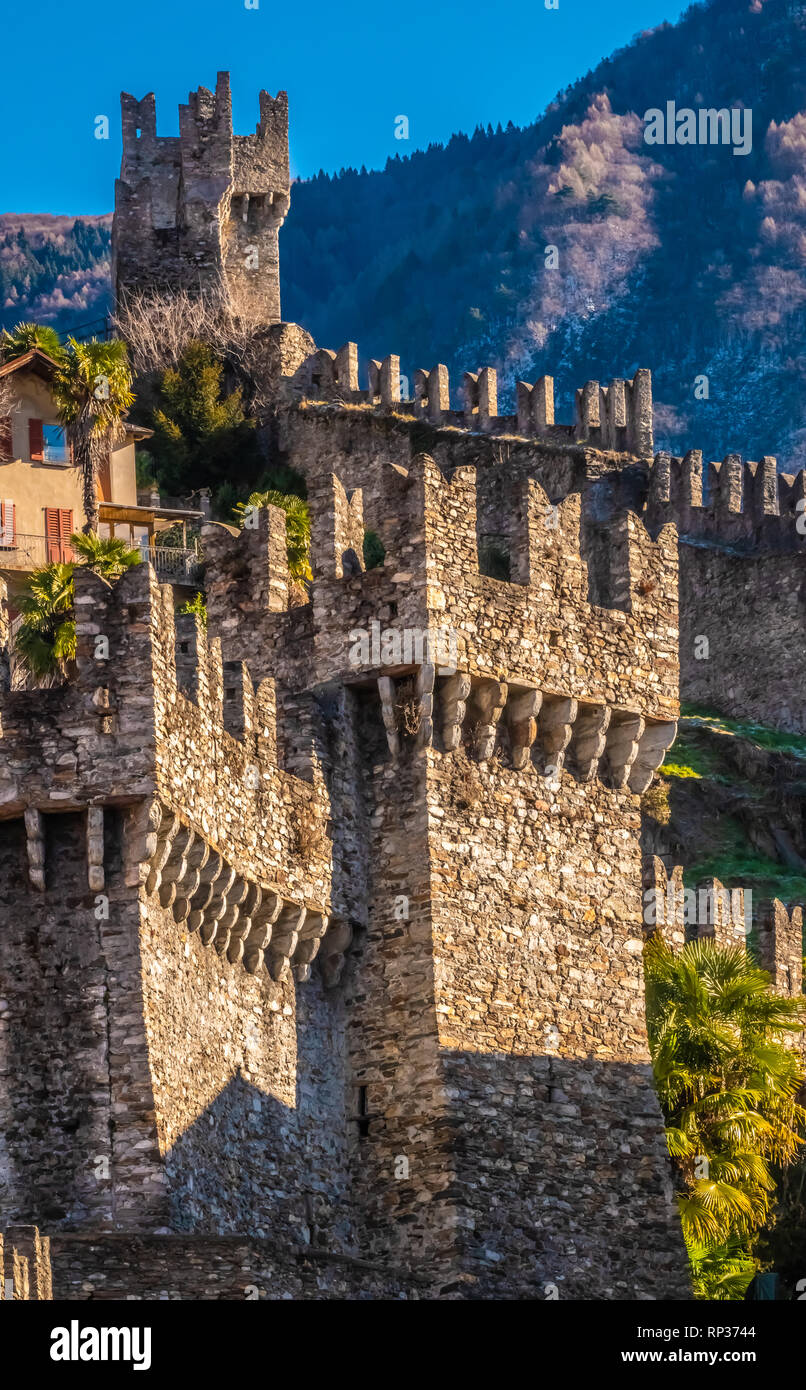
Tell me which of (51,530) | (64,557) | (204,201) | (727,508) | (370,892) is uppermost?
(204,201)

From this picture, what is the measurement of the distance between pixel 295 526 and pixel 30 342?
604 centimetres

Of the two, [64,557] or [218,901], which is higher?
[64,557]

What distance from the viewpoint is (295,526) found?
55.8 meters

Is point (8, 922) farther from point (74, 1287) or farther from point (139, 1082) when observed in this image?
point (74, 1287)

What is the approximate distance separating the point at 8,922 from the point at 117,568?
14.3m

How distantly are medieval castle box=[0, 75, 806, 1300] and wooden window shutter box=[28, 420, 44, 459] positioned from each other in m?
18.6

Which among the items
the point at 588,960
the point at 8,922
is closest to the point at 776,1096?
the point at 588,960

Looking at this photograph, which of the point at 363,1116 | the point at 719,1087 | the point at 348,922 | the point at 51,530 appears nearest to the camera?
the point at 363,1116

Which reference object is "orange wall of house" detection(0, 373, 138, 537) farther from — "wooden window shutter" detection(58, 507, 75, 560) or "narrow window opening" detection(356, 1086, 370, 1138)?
"narrow window opening" detection(356, 1086, 370, 1138)

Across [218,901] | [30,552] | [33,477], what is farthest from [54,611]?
[33,477]

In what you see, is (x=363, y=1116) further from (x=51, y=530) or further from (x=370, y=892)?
(x=51, y=530)

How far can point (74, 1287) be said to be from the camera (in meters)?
29.5

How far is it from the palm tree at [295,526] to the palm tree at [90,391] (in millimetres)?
2967
